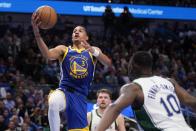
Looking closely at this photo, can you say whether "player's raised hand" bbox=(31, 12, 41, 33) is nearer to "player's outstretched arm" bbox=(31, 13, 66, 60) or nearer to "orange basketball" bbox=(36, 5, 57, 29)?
"player's outstretched arm" bbox=(31, 13, 66, 60)

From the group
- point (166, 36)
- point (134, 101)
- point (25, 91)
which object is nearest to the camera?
point (134, 101)

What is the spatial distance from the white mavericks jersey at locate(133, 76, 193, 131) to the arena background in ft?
23.3

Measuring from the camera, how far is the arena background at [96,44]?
12977 mm

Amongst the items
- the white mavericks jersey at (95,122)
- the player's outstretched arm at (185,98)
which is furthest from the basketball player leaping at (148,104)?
the white mavericks jersey at (95,122)

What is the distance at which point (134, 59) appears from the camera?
4.54 m

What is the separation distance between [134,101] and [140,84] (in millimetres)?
168

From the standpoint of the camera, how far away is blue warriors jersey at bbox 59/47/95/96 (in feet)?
24.3

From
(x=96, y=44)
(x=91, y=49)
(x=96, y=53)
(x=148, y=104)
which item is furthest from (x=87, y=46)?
(x=96, y=44)

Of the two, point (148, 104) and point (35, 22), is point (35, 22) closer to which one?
point (35, 22)

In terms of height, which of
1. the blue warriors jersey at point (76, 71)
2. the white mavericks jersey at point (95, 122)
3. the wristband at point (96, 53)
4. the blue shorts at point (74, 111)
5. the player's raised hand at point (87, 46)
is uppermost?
the player's raised hand at point (87, 46)

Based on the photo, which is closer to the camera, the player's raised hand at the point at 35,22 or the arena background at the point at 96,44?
the player's raised hand at the point at 35,22

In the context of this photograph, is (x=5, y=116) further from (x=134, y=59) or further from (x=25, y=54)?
(x=134, y=59)

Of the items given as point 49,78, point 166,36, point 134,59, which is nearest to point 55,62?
point 49,78

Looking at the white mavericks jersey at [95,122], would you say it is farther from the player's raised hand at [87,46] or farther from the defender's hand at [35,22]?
the defender's hand at [35,22]
